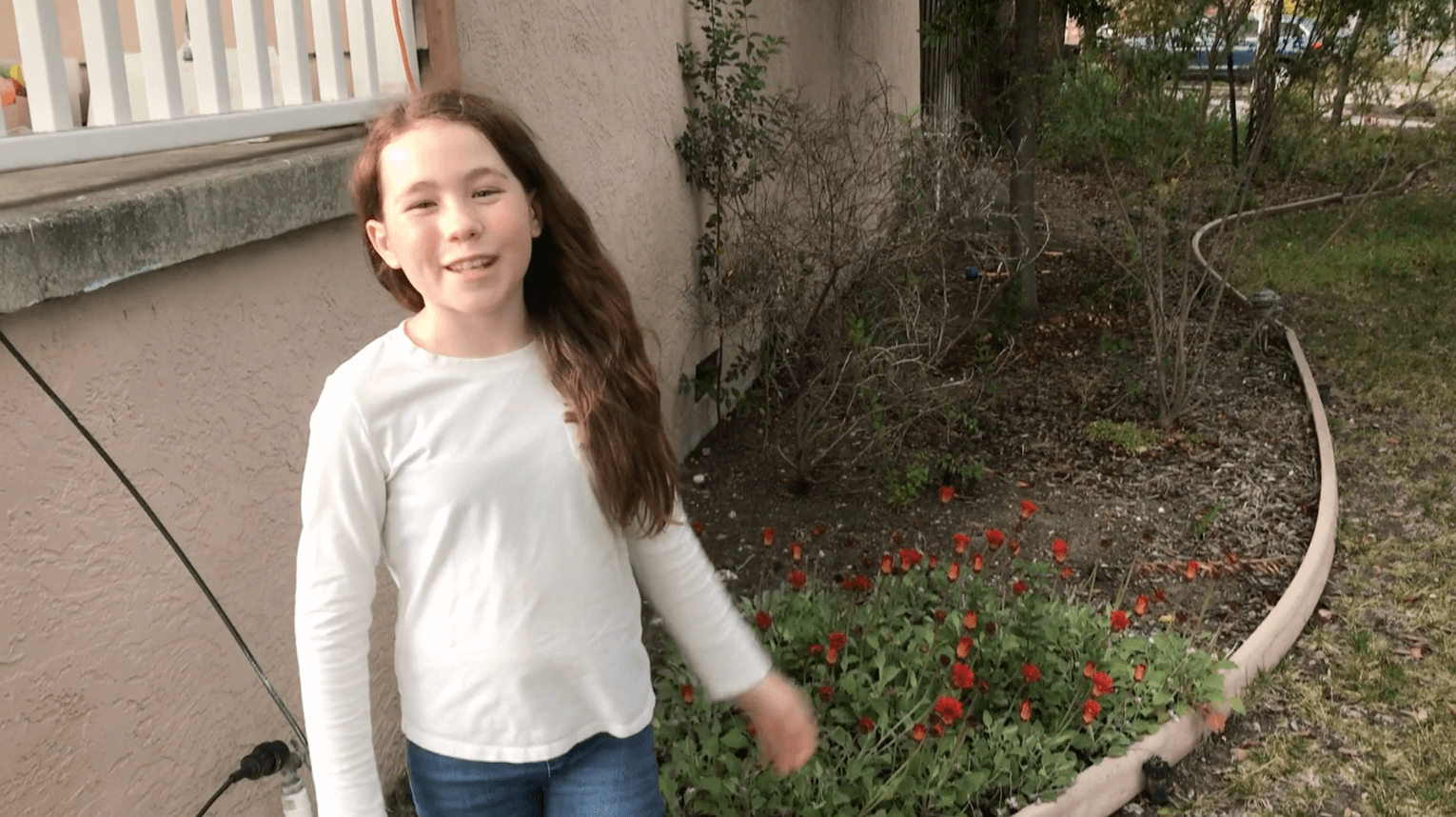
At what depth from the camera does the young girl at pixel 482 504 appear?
171 cm

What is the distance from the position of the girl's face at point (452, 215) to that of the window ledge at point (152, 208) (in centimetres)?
69

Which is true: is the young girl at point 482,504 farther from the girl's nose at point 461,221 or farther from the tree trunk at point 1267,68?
the tree trunk at point 1267,68

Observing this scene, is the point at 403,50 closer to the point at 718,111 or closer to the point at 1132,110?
the point at 718,111

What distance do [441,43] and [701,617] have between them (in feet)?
6.84

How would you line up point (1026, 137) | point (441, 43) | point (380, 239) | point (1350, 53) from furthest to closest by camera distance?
1. point (1026, 137)
2. point (1350, 53)
3. point (441, 43)
4. point (380, 239)

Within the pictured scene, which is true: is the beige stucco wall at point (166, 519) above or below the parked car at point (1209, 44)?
below

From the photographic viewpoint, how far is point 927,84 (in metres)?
12.6

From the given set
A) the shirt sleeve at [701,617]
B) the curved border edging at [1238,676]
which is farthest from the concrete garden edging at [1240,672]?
the shirt sleeve at [701,617]

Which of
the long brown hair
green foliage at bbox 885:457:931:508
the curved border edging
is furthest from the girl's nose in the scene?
green foliage at bbox 885:457:931:508

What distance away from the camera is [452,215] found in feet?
5.70

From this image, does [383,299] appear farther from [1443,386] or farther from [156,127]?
[1443,386]

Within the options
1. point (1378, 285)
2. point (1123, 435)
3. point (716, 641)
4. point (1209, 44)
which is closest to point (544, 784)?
point (716, 641)

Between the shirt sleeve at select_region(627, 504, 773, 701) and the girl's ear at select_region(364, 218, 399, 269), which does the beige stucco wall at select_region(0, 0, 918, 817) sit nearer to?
the girl's ear at select_region(364, 218, 399, 269)

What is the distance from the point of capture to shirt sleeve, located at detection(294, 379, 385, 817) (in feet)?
5.54
